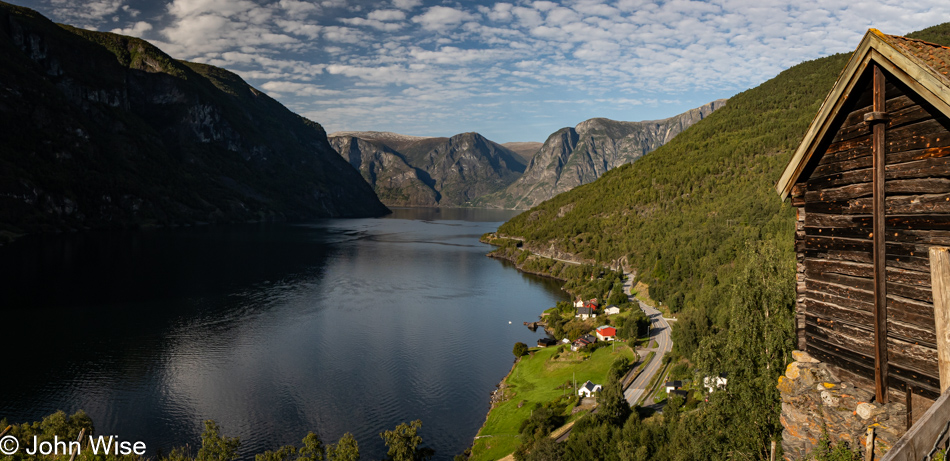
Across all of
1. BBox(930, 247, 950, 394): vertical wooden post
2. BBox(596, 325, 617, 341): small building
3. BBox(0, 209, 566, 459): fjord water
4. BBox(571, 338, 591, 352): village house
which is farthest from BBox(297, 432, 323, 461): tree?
BBox(596, 325, 617, 341): small building

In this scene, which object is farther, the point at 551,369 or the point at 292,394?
the point at 551,369

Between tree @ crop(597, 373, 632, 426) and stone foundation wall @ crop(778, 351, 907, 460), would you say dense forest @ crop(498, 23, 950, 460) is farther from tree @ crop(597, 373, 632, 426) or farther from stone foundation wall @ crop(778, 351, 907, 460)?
stone foundation wall @ crop(778, 351, 907, 460)

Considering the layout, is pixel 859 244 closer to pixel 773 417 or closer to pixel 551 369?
pixel 773 417

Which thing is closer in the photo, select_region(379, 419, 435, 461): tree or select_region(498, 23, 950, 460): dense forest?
select_region(498, 23, 950, 460): dense forest

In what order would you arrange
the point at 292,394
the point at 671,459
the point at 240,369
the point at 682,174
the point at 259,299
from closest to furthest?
1. the point at 671,459
2. the point at 292,394
3. the point at 240,369
4. the point at 259,299
5. the point at 682,174

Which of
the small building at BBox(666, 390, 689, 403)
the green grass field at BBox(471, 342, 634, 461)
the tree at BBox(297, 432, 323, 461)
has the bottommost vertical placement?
the green grass field at BBox(471, 342, 634, 461)

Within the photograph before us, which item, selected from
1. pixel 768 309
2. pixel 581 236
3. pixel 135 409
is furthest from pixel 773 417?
pixel 581 236
